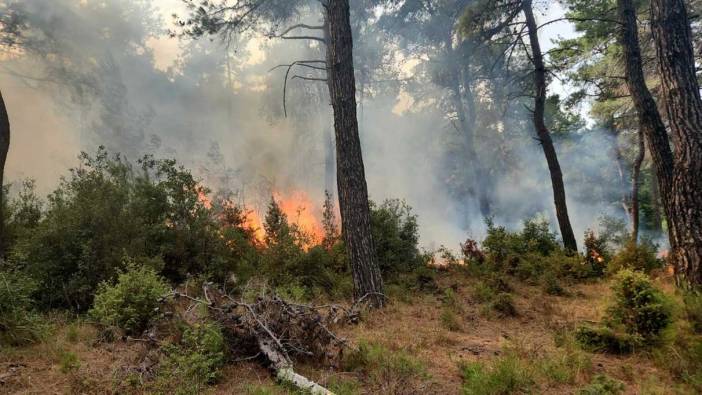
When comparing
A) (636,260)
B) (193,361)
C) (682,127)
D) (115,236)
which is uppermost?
(682,127)

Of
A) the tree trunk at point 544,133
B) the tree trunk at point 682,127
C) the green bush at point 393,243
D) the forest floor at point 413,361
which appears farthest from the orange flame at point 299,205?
the tree trunk at point 682,127

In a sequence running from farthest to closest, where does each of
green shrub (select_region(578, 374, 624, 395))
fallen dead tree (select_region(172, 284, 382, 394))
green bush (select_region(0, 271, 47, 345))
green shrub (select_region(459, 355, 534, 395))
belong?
green bush (select_region(0, 271, 47, 345)) → fallen dead tree (select_region(172, 284, 382, 394)) → green shrub (select_region(459, 355, 534, 395)) → green shrub (select_region(578, 374, 624, 395))

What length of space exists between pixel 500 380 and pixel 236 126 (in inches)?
1180

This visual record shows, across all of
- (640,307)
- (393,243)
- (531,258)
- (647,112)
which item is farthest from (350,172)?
(647,112)

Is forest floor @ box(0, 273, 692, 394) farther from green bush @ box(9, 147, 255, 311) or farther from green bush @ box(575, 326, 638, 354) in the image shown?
green bush @ box(9, 147, 255, 311)

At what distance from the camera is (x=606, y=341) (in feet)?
15.1

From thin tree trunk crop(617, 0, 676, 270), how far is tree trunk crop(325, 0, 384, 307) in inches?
182

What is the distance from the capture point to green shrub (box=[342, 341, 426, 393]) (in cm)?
360

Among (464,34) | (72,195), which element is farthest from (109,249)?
(464,34)

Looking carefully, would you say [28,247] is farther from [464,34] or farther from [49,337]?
[464,34]

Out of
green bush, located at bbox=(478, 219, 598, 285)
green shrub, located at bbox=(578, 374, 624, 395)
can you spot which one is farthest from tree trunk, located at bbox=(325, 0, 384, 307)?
green bush, located at bbox=(478, 219, 598, 285)

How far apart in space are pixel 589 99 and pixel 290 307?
16818mm

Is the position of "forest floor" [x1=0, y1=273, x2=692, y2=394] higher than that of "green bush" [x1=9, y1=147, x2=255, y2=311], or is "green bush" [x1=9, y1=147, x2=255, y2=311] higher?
"green bush" [x1=9, y1=147, x2=255, y2=311]

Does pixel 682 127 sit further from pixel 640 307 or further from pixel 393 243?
pixel 393 243
